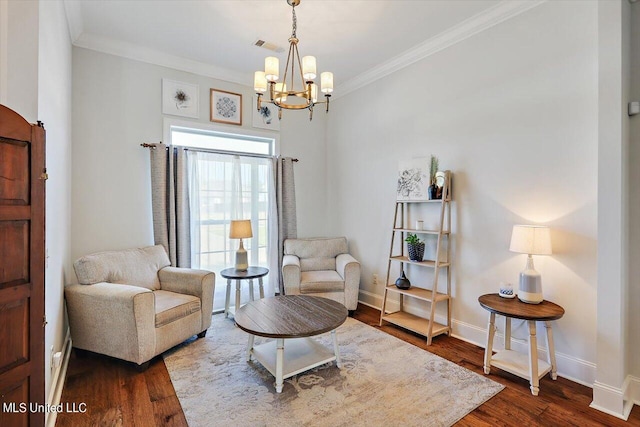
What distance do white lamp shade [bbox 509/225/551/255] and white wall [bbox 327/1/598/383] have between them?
0.24 m

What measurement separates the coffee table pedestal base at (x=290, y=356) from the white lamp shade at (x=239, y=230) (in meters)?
1.34

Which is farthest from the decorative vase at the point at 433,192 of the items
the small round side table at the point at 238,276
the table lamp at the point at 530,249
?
the small round side table at the point at 238,276

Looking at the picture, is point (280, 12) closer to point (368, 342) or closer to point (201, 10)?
point (201, 10)

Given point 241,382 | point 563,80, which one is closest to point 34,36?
point 241,382

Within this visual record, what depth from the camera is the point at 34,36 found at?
1.65 meters

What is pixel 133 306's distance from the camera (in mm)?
2430

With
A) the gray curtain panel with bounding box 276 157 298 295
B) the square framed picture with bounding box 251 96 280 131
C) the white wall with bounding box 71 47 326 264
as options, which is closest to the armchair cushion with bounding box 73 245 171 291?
the white wall with bounding box 71 47 326 264

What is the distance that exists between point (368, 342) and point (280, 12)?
10.3 feet

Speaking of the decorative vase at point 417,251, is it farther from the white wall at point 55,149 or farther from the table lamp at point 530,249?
the white wall at point 55,149

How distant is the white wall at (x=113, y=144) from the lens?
3.20 meters

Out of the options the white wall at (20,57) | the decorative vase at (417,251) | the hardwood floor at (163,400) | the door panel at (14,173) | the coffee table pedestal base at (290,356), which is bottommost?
the hardwood floor at (163,400)

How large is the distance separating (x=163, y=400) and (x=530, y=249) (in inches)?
110

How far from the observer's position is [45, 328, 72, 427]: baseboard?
1.89 meters

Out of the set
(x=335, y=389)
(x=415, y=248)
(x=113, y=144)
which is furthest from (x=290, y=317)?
(x=113, y=144)
